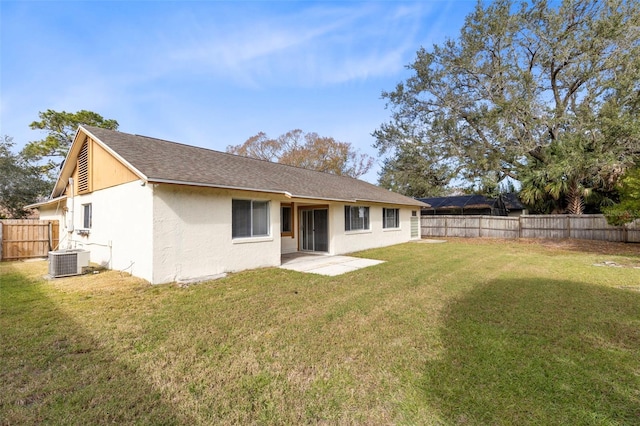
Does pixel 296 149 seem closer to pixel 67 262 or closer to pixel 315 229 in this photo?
pixel 315 229

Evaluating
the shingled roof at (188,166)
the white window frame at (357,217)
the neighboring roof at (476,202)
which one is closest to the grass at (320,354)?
the shingled roof at (188,166)

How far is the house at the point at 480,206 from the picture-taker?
78.0 feet

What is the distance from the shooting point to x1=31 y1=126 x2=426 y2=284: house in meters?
6.84

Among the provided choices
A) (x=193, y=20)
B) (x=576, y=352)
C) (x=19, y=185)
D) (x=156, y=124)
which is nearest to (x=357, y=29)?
(x=193, y=20)

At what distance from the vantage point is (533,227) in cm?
1731

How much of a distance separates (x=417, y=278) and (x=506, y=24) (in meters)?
18.6

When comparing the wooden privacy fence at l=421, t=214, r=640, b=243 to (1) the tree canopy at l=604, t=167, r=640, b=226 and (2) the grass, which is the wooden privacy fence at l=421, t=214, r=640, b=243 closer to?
(1) the tree canopy at l=604, t=167, r=640, b=226

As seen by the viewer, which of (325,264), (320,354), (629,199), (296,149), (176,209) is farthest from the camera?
Result: (296,149)

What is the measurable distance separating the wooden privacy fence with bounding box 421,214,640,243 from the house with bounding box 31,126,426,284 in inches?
A: 435

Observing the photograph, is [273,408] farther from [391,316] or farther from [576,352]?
[576,352]

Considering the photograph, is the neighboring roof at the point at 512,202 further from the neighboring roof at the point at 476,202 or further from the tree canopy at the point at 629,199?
the tree canopy at the point at 629,199

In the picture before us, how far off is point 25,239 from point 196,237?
921cm

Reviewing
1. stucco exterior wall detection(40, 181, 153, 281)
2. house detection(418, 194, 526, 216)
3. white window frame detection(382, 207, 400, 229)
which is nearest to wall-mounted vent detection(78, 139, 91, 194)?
stucco exterior wall detection(40, 181, 153, 281)

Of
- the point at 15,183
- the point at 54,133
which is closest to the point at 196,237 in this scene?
the point at 15,183
